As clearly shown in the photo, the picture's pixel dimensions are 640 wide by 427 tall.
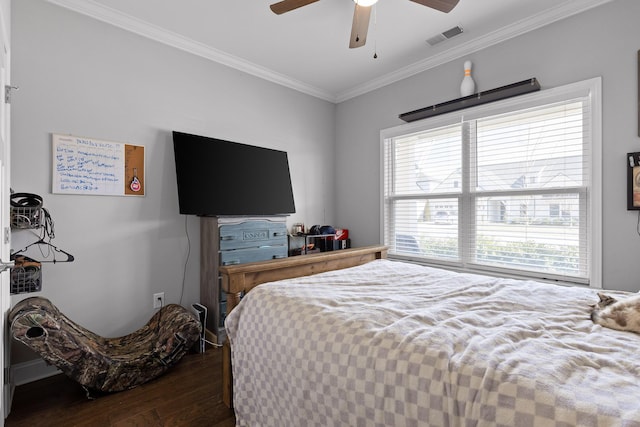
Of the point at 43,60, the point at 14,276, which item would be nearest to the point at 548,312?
the point at 14,276

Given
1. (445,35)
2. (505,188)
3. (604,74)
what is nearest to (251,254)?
(505,188)

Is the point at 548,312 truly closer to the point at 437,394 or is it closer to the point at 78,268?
the point at 437,394

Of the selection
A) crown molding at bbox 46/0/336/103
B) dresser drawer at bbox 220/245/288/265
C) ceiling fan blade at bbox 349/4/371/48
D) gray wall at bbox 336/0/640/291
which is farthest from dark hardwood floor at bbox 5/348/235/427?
gray wall at bbox 336/0/640/291

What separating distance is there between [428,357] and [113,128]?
2.77 metres

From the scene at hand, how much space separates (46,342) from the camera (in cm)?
179

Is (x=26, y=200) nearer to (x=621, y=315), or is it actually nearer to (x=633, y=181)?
(x=621, y=315)

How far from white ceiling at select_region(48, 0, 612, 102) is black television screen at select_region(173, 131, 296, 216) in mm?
900

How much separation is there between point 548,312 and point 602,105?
182cm

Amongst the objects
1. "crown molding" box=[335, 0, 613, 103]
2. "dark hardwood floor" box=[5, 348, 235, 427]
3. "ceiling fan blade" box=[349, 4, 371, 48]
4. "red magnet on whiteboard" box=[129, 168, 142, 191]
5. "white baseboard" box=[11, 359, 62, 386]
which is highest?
"crown molding" box=[335, 0, 613, 103]

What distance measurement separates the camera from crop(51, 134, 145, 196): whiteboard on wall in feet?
7.50

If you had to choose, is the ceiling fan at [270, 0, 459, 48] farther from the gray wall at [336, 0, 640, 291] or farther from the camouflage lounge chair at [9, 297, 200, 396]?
the camouflage lounge chair at [9, 297, 200, 396]

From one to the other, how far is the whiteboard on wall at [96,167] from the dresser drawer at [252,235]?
80cm

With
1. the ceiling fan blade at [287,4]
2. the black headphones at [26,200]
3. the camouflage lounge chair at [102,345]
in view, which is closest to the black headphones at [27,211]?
the black headphones at [26,200]

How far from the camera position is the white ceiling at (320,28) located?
7.88 feet
